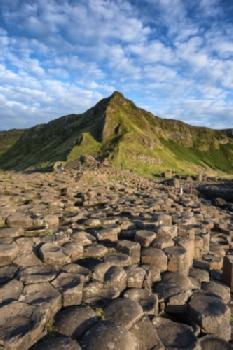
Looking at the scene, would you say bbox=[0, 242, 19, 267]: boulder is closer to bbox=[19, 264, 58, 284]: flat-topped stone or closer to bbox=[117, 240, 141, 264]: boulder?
bbox=[19, 264, 58, 284]: flat-topped stone

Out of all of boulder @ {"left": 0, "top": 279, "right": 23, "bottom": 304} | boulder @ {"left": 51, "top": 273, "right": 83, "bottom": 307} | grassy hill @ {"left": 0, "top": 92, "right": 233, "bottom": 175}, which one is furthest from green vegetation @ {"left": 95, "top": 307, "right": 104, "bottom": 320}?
grassy hill @ {"left": 0, "top": 92, "right": 233, "bottom": 175}

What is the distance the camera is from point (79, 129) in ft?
316

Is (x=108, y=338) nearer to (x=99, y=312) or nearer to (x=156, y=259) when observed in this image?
(x=99, y=312)

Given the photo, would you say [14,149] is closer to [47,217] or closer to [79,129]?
[79,129]

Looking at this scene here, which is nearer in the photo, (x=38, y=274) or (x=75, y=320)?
(x=75, y=320)

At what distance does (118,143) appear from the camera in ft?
256

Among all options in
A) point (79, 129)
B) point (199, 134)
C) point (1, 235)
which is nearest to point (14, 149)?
point (79, 129)

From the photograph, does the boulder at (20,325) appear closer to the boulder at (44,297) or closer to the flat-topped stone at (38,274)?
the boulder at (44,297)

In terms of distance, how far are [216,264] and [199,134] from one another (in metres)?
153

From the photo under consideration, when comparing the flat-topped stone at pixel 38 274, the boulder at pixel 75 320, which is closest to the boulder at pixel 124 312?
the boulder at pixel 75 320

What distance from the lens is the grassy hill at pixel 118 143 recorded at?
7618 centimetres

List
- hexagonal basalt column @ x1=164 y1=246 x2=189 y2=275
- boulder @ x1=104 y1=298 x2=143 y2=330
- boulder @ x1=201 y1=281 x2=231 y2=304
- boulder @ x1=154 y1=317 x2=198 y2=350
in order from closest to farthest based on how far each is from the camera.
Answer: boulder @ x1=154 y1=317 x2=198 y2=350, boulder @ x1=104 y1=298 x2=143 y2=330, boulder @ x1=201 y1=281 x2=231 y2=304, hexagonal basalt column @ x1=164 y1=246 x2=189 y2=275

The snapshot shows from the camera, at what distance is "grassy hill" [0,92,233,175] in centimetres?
7618

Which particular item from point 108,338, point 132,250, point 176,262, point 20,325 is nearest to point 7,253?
point 20,325
